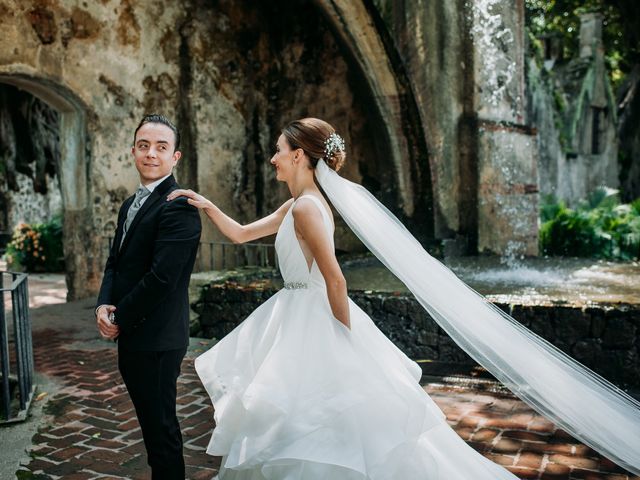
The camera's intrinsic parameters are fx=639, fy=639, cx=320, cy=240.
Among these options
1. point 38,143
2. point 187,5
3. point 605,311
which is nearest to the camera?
point 605,311

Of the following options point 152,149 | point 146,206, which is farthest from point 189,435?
point 152,149

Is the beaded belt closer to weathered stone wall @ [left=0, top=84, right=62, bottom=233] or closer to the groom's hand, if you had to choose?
the groom's hand

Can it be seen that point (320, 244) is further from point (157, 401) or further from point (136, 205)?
point (157, 401)

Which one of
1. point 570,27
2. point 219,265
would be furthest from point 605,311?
point 570,27

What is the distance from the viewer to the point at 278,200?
10.1m

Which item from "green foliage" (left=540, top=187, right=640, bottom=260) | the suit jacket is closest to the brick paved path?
the suit jacket

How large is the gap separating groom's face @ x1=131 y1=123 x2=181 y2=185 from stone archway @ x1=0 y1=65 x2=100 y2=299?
20.1 feet

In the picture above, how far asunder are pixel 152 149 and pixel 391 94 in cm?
623

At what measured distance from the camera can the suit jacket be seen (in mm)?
A: 2463

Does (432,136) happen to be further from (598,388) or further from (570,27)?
(570,27)

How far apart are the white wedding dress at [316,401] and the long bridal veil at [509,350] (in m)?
0.29

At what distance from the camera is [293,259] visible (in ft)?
9.72

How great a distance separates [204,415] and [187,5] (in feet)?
22.4

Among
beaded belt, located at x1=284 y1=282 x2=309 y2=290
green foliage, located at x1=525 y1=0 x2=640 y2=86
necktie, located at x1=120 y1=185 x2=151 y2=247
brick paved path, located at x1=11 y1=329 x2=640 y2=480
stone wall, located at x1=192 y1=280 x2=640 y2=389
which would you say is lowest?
brick paved path, located at x1=11 y1=329 x2=640 y2=480
